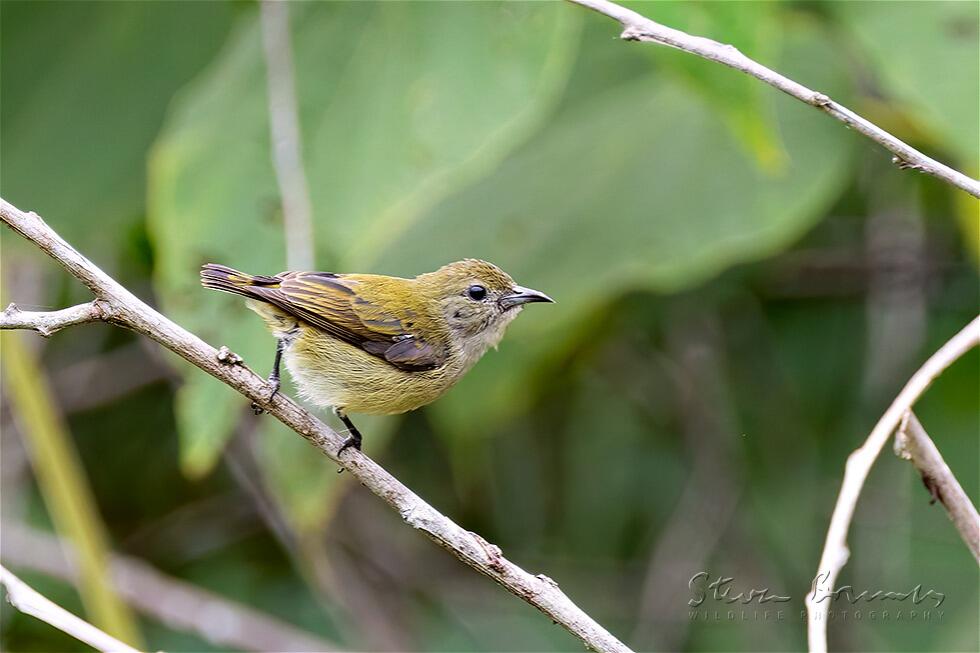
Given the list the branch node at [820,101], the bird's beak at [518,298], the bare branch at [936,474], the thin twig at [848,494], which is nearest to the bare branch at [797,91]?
the branch node at [820,101]

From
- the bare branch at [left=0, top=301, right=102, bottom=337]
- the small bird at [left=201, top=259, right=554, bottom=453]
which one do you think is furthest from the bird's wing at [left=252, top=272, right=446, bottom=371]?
the bare branch at [left=0, top=301, right=102, bottom=337]

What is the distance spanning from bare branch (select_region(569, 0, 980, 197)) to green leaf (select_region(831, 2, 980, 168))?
1569mm

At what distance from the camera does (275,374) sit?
3.27m

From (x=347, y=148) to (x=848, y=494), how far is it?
1882 millimetres

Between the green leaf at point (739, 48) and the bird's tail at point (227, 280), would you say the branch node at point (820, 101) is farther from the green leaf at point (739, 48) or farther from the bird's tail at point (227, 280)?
the bird's tail at point (227, 280)

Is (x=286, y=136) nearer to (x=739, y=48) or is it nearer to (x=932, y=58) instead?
(x=739, y=48)

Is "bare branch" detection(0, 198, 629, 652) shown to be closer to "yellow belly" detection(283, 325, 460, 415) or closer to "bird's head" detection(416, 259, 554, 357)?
"yellow belly" detection(283, 325, 460, 415)

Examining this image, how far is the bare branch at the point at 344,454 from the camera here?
2262mm

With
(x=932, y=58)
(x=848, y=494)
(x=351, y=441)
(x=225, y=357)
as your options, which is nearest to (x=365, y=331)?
(x=351, y=441)

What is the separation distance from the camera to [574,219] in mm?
4473

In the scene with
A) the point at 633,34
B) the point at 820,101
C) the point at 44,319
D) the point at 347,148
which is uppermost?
the point at 347,148

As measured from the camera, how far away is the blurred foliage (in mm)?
3430

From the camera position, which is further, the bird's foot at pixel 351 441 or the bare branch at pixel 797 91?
the bird's foot at pixel 351 441

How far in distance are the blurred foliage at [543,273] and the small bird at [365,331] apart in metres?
0.11
